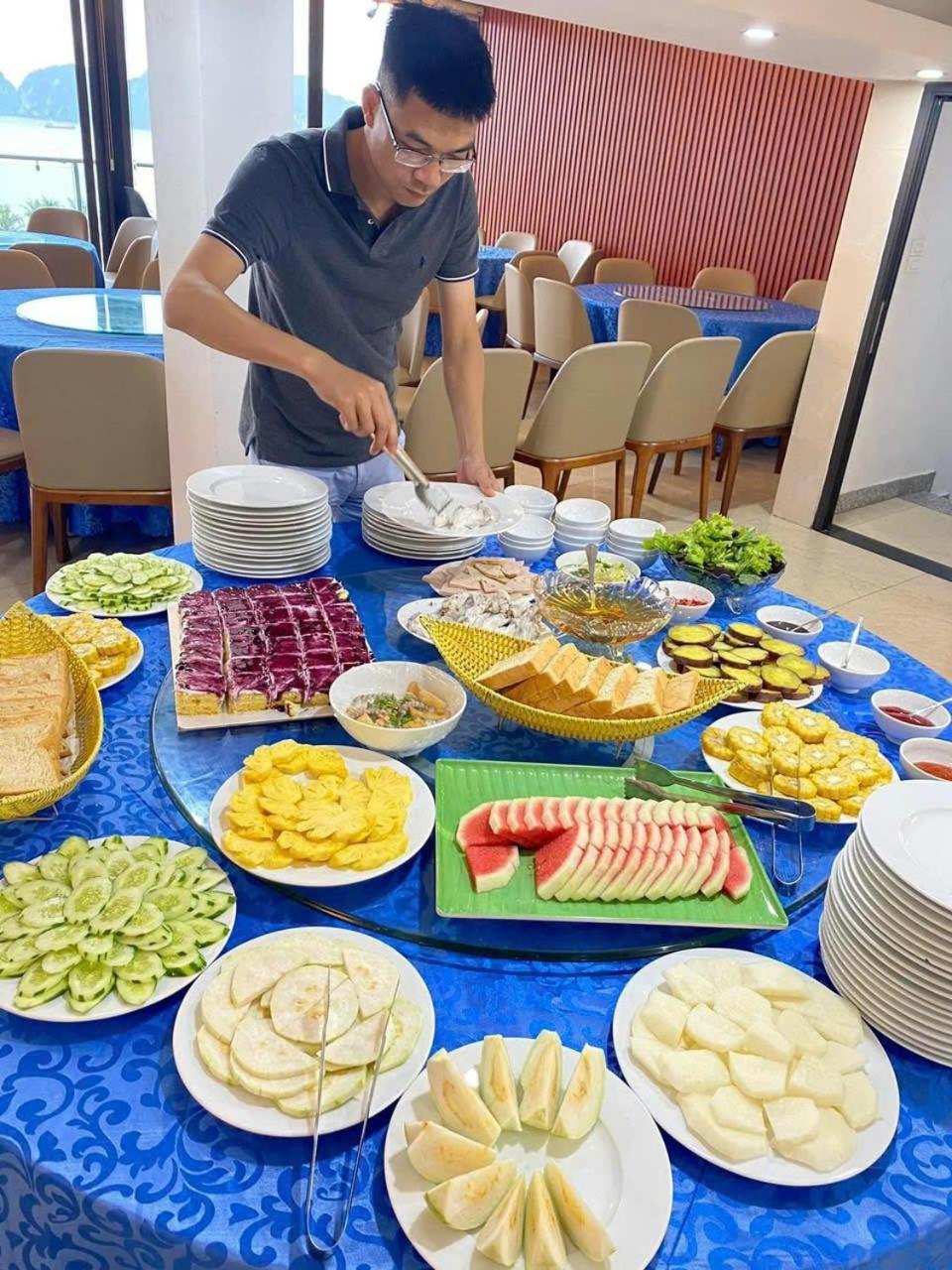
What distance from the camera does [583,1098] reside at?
0.86 m

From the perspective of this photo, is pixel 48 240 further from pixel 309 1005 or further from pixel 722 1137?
pixel 722 1137

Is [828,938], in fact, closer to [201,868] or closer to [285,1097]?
[285,1097]

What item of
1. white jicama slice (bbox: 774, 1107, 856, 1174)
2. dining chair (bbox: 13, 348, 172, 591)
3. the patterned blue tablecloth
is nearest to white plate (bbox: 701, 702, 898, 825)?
the patterned blue tablecloth

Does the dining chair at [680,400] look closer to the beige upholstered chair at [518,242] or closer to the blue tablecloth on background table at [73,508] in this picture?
the blue tablecloth on background table at [73,508]

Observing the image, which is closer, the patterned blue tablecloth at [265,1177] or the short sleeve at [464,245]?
the patterned blue tablecloth at [265,1177]

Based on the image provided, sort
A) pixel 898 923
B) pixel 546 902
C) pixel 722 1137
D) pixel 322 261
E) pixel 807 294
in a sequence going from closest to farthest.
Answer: pixel 722 1137
pixel 898 923
pixel 546 902
pixel 322 261
pixel 807 294

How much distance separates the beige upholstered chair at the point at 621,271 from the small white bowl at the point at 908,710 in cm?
642

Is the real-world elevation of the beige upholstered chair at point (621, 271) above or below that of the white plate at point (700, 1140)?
above

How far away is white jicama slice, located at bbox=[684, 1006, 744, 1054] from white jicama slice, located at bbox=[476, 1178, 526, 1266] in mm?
243

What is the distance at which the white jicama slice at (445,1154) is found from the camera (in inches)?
31.3

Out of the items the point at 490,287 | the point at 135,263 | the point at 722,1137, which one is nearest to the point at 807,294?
the point at 490,287

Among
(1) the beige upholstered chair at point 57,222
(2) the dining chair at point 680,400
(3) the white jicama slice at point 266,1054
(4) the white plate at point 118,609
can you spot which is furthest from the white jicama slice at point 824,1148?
(1) the beige upholstered chair at point 57,222

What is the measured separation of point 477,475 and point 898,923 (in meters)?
1.48

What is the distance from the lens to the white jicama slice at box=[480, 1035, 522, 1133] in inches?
33.6
